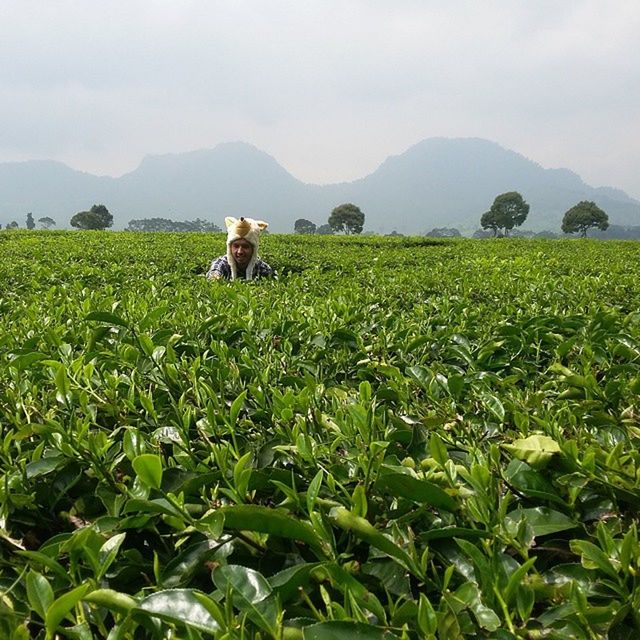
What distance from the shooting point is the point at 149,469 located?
2.77 feet

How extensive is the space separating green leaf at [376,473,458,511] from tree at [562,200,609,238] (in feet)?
304

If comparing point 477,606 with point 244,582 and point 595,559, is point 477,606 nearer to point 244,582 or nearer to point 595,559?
point 595,559

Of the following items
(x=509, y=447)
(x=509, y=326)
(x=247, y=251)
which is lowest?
(x=509, y=447)

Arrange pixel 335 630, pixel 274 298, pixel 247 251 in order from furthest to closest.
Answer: pixel 247 251
pixel 274 298
pixel 335 630

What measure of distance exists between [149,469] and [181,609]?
25 centimetres

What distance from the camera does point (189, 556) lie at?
0.80m

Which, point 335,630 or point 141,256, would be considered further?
point 141,256

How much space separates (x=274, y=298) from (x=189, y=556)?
8.62ft

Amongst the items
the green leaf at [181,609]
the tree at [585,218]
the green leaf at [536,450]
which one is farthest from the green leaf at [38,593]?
the tree at [585,218]

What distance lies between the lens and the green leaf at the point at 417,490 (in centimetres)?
82

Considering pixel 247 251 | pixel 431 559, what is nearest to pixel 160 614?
pixel 431 559

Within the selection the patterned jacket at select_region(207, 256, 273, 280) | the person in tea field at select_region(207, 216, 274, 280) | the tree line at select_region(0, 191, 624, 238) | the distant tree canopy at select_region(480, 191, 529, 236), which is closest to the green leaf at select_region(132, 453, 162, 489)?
the patterned jacket at select_region(207, 256, 273, 280)

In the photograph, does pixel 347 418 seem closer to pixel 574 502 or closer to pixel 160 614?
pixel 574 502

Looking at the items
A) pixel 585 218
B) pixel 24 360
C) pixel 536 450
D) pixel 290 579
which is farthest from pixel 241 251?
pixel 585 218
